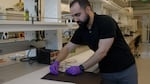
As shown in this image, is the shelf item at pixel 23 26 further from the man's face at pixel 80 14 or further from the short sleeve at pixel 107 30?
the short sleeve at pixel 107 30

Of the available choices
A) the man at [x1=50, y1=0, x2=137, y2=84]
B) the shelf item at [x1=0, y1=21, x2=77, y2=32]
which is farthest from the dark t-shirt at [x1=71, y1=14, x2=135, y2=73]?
the shelf item at [x1=0, y1=21, x2=77, y2=32]

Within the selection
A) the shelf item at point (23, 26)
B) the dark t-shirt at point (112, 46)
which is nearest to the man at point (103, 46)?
the dark t-shirt at point (112, 46)

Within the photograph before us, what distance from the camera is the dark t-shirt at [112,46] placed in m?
1.73

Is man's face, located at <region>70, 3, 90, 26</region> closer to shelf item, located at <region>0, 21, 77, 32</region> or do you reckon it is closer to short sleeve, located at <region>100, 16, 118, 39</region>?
short sleeve, located at <region>100, 16, 118, 39</region>

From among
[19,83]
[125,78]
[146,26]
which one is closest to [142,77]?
[125,78]

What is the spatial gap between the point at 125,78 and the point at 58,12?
1.12 meters

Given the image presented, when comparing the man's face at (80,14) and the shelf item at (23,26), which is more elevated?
the man's face at (80,14)

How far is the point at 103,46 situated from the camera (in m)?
1.64

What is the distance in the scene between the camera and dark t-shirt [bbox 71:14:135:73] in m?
1.73

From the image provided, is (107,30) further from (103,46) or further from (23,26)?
(23,26)

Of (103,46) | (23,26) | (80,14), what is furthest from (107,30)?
(23,26)

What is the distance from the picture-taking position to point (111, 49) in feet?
5.94

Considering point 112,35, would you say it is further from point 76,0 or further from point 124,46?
point 76,0

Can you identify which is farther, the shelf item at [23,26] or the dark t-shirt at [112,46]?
the dark t-shirt at [112,46]
